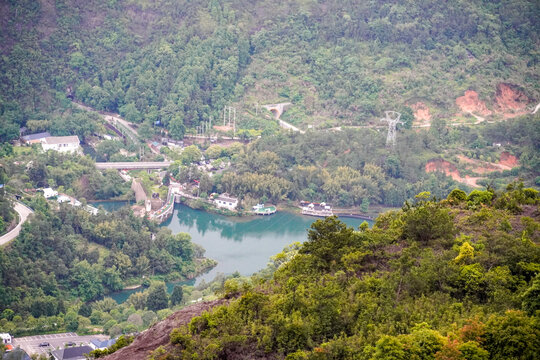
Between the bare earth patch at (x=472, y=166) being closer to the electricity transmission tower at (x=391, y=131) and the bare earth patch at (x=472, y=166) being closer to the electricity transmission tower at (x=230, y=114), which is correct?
the electricity transmission tower at (x=391, y=131)

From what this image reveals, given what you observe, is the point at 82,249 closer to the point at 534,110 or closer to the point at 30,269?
the point at 30,269

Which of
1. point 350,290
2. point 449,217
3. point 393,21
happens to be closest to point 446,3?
point 393,21

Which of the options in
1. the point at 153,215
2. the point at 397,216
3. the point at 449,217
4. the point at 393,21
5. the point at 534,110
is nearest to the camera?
the point at 449,217

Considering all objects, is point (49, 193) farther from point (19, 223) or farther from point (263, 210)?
point (263, 210)

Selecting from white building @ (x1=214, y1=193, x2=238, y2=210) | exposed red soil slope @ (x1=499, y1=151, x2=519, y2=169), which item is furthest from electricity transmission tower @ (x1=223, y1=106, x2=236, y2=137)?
exposed red soil slope @ (x1=499, y1=151, x2=519, y2=169)

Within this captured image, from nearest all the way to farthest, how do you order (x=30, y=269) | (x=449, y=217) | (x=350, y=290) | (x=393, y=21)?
(x=350, y=290)
(x=449, y=217)
(x=30, y=269)
(x=393, y=21)

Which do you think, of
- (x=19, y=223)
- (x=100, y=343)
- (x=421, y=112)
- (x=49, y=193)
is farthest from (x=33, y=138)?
(x=421, y=112)
